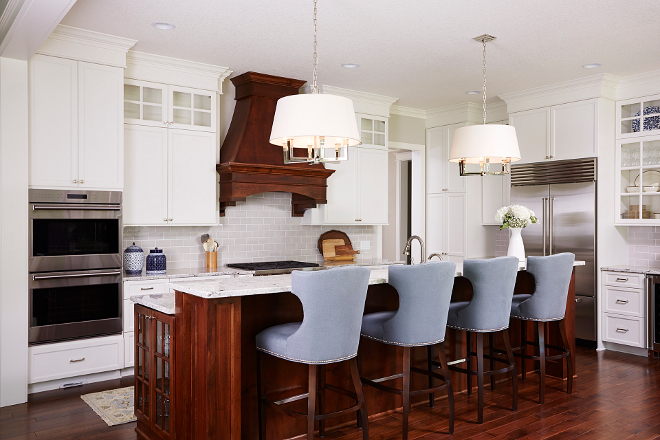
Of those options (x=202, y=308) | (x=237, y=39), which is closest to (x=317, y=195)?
(x=237, y=39)

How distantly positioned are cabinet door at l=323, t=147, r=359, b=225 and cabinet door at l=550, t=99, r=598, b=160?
213cm

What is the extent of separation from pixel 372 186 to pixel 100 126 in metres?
3.01

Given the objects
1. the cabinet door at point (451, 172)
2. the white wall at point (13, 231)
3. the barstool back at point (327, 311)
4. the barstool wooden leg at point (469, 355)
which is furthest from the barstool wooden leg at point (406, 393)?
the cabinet door at point (451, 172)

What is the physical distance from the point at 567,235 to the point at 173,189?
3953mm

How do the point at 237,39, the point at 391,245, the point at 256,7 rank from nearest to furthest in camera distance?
the point at 256,7, the point at 237,39, the point at 391,245

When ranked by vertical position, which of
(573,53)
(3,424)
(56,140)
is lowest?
(3,424)

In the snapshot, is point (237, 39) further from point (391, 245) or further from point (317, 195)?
point (391, 245)

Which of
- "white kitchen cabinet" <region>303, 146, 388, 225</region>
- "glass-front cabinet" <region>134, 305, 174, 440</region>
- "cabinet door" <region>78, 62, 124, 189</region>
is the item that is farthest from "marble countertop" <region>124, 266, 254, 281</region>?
"glass-front cabinet" <region>134, 305, 174, 440</region>

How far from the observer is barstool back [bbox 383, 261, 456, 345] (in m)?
3.06

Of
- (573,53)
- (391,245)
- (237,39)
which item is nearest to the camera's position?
(237,39)

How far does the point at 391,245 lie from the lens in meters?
8.53

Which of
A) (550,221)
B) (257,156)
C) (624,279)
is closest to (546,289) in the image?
(624,279)

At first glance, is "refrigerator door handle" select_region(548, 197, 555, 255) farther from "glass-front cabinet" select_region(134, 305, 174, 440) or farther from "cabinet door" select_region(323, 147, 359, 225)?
"glass-front cabinet" select_region(134, 305, 174, 440)

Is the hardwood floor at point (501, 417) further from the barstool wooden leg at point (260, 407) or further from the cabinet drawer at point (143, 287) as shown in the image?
the cabinet drawer at point (143, 287)
